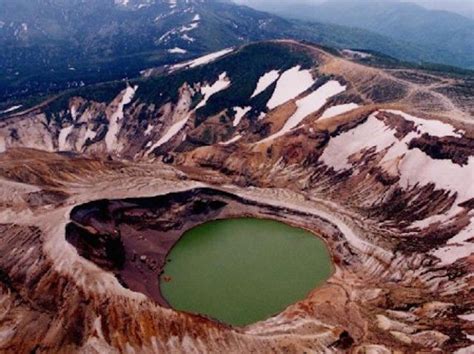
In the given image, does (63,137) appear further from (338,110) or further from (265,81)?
(338,110)

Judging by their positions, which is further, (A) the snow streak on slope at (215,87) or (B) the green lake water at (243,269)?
(A) the snow streak on slope at (215,87)

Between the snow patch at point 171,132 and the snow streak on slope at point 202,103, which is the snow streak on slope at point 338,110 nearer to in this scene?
the snow streak on slope at point 202,103

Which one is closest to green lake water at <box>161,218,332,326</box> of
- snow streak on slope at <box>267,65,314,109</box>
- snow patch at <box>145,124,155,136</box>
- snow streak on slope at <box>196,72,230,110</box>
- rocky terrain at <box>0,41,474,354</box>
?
rocky terrain at <box>0,41,474,354</box>

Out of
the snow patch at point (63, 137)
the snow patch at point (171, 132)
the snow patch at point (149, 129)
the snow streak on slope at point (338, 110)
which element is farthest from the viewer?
the snow patch at point (63, 137)

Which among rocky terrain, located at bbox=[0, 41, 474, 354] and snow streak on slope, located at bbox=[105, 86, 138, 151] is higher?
rocky terrain, located at bbox=[0, 41, 474, 354]

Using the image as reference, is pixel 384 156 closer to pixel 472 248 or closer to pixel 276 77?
pixel 472 248

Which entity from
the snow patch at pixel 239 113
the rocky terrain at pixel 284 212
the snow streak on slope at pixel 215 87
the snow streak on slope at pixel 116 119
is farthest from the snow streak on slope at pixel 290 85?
the snow streak on slope at pixel 116 119

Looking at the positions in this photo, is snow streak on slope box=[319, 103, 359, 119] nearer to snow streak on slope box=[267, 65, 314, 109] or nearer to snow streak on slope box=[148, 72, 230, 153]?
snow streak on slope box=[267, 65, 314, 109]
